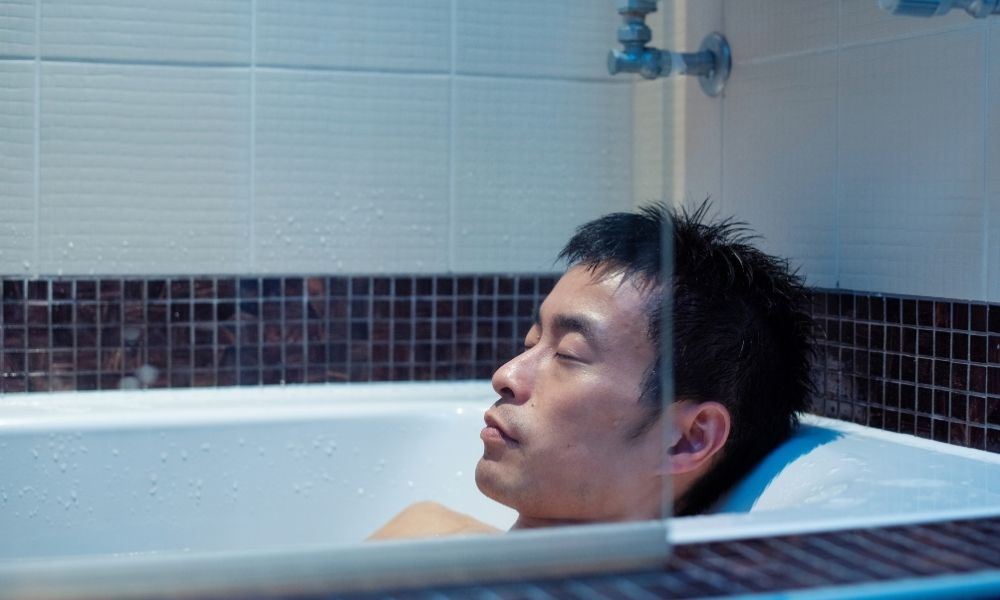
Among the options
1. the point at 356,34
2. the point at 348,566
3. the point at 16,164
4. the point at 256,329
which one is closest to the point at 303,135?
the point at 356,34

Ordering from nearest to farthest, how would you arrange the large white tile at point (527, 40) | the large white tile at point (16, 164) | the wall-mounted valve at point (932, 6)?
the wall-mounted valve at point (932, 6)
the large white tile at point (16, 164)
the large white tile at point (527, 40)

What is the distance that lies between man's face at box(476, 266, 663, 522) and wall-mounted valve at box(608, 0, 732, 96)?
51cm

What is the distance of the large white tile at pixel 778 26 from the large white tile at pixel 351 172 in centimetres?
52

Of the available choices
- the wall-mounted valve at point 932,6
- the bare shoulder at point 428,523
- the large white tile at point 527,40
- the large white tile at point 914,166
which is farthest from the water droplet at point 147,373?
the wall-mounted valve at point 932,6

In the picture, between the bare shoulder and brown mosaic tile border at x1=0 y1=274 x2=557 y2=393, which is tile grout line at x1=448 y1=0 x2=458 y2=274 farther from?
the bare shoulder

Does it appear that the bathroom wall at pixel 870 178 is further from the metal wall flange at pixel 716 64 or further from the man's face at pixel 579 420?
the man's face at pixel 579 420

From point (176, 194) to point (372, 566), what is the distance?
124cm

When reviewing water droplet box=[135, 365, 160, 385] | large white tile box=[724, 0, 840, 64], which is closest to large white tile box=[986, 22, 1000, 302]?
large white tile box=[724, 0, 840, 64]

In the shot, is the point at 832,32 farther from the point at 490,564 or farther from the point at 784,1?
the point at 490,564

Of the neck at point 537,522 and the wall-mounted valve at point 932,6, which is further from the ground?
the wall-mounted valve at point 932,6

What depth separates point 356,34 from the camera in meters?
2.05

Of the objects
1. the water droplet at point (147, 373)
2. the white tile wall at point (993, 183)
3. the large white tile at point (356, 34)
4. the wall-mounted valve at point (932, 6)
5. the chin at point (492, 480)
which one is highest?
the large white tile at point (356, 34)

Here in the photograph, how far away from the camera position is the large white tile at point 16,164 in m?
1.84

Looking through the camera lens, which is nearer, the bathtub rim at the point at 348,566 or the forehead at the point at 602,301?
the bathtub rim at the point at 348,566
